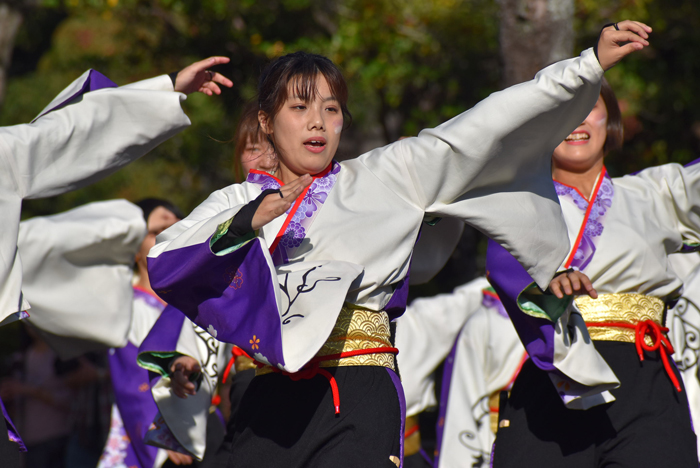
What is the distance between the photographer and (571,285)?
2469mm

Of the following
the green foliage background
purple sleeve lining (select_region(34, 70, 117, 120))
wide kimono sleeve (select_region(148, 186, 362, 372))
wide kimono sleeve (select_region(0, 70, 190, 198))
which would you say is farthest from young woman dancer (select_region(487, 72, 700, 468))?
the green foliage background

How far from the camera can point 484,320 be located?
4.46m

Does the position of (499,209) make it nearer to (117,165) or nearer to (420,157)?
(420,157)

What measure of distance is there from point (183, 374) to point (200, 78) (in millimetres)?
994

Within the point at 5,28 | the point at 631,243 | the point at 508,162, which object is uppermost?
the point at 5,28

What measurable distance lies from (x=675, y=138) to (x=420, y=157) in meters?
4.85

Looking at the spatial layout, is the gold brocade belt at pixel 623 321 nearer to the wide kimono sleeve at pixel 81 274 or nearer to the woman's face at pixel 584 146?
the woman's face at pixel 584 146

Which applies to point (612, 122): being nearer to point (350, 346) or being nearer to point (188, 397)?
point (350, 346)

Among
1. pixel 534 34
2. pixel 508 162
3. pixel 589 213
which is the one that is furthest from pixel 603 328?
pixel 534 34

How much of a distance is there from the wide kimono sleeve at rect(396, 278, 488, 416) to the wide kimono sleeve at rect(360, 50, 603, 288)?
6.51 feet

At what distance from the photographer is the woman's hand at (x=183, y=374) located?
2.92 metres

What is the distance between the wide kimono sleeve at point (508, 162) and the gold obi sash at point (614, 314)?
33 cm

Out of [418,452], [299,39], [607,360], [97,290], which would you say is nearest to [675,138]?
[299,39]

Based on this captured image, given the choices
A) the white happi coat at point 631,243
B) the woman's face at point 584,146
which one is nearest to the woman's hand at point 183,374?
the white happi coat at point 631,243
